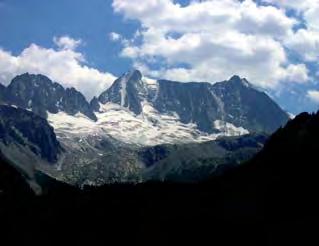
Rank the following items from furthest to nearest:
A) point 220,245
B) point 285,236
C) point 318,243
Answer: point 220,245 → point 285,236 → point 318,243

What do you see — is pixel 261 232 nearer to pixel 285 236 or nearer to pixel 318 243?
pixel 285 236

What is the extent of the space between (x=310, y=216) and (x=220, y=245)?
26663 mm

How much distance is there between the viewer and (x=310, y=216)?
199 meters

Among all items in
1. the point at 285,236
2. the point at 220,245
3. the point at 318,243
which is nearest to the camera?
the point at 318,243

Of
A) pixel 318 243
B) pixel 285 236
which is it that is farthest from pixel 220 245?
pixel 318 243

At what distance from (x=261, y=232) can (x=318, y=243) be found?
25916mm

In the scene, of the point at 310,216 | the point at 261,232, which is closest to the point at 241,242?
the point at 261,232

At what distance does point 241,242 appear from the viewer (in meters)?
195

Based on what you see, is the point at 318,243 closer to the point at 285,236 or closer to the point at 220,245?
the point at 285,236

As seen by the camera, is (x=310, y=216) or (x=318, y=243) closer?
(x=318, y=243)

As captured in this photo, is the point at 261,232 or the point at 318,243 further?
the point at 261,232

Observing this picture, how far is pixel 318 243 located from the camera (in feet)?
570

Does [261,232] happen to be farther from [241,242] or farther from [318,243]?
[318,243]

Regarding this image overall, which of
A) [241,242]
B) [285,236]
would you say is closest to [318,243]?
[285,236]
